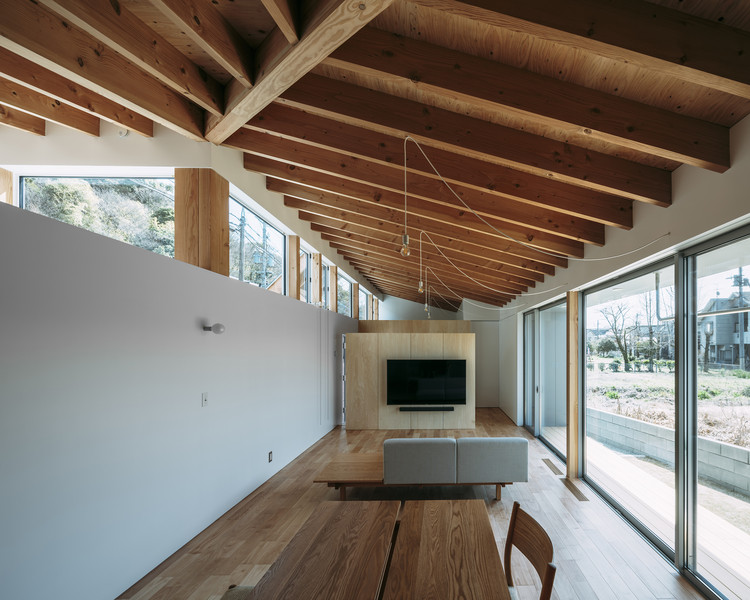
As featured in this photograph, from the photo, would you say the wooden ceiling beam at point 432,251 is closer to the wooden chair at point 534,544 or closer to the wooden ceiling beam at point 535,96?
the wooden ceiling beam at point 535,96

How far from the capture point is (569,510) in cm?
433

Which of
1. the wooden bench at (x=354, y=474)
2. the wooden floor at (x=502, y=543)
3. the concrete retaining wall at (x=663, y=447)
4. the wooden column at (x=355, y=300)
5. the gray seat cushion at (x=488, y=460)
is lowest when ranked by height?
the wooden floor at (x=502, y=543)

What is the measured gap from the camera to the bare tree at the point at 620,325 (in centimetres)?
416

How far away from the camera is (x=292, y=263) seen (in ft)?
22.5

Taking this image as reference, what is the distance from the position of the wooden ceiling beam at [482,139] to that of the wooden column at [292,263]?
391 cm

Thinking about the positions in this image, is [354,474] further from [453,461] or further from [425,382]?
[425,382]

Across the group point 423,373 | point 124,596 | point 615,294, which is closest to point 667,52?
point 615,294

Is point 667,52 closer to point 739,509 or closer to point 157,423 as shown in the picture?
point 739,509

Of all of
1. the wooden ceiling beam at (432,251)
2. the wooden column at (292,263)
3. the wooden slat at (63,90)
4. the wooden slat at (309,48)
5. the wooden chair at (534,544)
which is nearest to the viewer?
the wooden chair at (534,544)

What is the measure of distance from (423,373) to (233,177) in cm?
522

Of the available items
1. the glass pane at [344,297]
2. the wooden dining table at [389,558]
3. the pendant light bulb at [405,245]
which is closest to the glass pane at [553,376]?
the pendant light bulb at [405,245]

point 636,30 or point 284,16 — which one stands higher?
point 284,16

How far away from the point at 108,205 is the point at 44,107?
34.3 inches

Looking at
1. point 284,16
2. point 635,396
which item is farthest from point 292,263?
point 284,16
